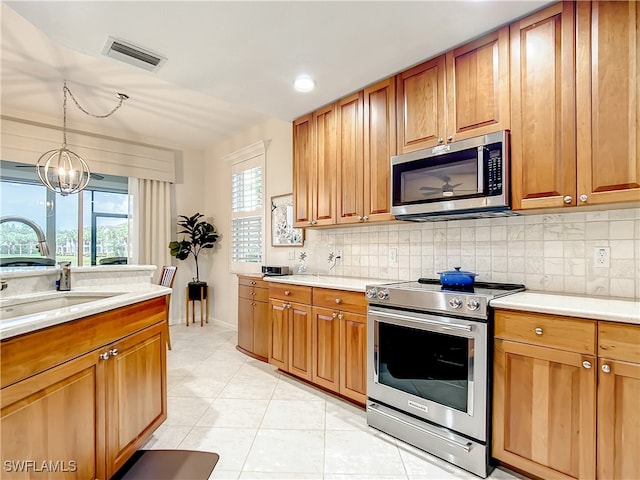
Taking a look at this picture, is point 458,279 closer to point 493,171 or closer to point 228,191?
point 493,171

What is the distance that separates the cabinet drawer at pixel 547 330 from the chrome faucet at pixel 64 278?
265 cm

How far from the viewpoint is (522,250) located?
2.19 meters

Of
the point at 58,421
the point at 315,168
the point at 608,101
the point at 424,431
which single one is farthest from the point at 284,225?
the point at 608,101

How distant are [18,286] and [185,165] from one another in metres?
3.98

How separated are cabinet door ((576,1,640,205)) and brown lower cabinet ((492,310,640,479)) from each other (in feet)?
2.34

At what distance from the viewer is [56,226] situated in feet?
14.4

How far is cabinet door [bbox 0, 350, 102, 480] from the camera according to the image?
1087 mm

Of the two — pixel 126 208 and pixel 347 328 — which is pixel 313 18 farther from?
pixel 126 208

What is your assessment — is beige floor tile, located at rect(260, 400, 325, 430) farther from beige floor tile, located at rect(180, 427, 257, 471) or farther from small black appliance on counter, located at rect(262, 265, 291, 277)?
small black appliance on counter, located at rect(262, 265, 291, 277)

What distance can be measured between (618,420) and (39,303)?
3038 millimetres

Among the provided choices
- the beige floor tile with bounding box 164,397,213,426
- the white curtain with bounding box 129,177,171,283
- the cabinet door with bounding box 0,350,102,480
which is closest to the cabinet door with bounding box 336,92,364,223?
the beige floor tile with bounding box 164,397,213,426

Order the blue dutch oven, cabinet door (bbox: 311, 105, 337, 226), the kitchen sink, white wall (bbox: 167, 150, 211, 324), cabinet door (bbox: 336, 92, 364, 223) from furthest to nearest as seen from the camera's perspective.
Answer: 1. white wall (bbox: 167, 150, 211, 324)
2. cabinet door (bbox: 311, 105, 337, 226)
3. cabinet door (bbox: 336, 92, 364, 223)
4. the blue dutch oven
5. the kitchen sink

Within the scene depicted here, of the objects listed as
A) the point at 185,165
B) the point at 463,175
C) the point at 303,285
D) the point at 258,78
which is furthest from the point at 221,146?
the point at 463,175

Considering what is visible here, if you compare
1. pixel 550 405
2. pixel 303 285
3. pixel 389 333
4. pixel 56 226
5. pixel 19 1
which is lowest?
pixel 550 405
